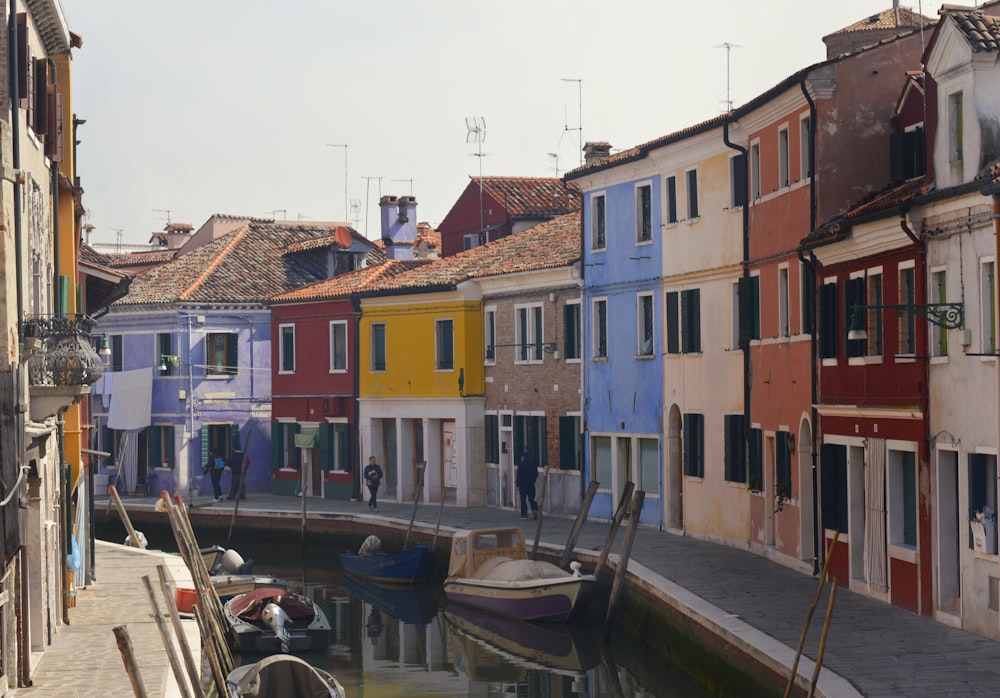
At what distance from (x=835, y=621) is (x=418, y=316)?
23685 millimetres

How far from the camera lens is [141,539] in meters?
36.0

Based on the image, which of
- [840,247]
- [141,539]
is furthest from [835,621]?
[141,539]

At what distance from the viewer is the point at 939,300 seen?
66.7 feet

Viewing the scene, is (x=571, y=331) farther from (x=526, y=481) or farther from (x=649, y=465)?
(x=649, y=465)

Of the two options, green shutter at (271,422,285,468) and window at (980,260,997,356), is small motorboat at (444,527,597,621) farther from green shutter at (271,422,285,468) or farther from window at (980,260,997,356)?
green shutter at (271,422,285,468)

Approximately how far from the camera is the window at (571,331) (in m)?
37.5

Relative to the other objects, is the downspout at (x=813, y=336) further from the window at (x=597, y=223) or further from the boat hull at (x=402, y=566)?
the window at (x=597, y=223)

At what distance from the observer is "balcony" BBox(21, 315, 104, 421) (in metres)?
17.9

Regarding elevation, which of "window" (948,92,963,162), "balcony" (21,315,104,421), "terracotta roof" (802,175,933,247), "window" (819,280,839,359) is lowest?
"balcony" (21,315,104,421)

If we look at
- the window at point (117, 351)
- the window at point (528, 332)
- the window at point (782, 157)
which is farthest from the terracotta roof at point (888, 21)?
the window at point (117, 351)

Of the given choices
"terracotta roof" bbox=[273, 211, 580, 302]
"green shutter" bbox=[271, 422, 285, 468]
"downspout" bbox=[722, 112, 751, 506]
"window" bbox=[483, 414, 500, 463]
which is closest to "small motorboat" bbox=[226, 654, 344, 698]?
"downspout" bbox=[722, 112, 751, 506]

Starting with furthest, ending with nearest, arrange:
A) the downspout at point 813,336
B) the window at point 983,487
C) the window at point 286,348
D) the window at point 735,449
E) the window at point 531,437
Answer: the window at point 286,348, the window at point 531,437, the window at point 735,449, the downspout at point 813,336, the window at point 983,487

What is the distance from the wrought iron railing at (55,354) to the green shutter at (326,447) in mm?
27775

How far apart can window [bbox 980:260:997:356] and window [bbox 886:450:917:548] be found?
10.4ft
